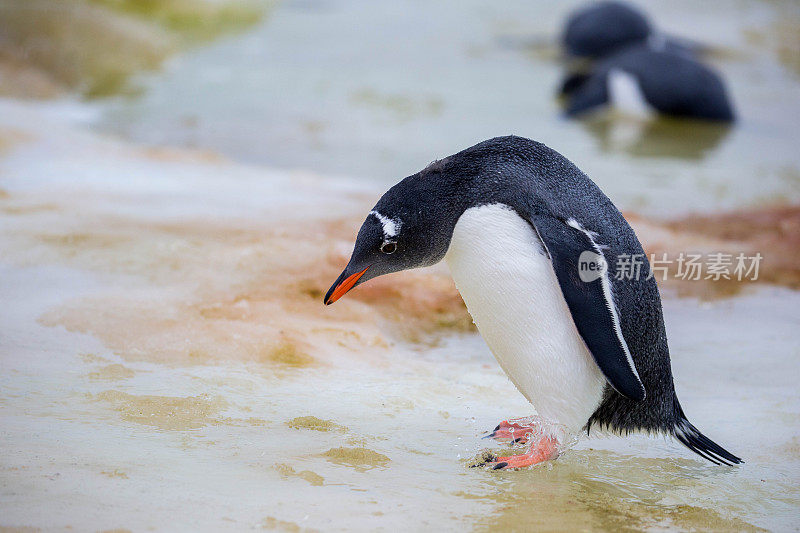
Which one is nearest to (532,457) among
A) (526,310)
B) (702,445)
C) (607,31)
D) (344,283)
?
(526,310)

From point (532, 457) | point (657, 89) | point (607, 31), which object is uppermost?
point (607, 31)

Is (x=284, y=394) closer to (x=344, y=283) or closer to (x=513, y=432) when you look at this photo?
(x=344, y=283)

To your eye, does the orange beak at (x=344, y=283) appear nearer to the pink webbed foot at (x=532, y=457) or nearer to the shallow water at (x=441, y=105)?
the pink webbed foot at (x=532, y=457)

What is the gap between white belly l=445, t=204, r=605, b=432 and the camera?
7.52 ft

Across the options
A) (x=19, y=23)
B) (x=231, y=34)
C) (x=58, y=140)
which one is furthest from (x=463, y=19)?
(x=58, y=140)

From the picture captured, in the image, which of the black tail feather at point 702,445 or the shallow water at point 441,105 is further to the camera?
the shallow water at point 441,105

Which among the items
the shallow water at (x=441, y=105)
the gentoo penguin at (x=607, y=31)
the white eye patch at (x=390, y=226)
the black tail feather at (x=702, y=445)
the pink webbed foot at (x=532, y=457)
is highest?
the gentoo penguin at (x=607, y=31)

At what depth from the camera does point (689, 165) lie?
645cm

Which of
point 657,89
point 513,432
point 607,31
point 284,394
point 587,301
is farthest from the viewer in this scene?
point 607,31

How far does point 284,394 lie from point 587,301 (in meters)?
0.92

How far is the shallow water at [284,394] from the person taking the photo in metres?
2.07

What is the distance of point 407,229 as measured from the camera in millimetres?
2340

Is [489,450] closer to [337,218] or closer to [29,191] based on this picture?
[337,218]

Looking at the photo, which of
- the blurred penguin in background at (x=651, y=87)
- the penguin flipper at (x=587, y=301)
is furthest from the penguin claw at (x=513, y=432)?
the blurred penguin in background at (x=651, y=87)
